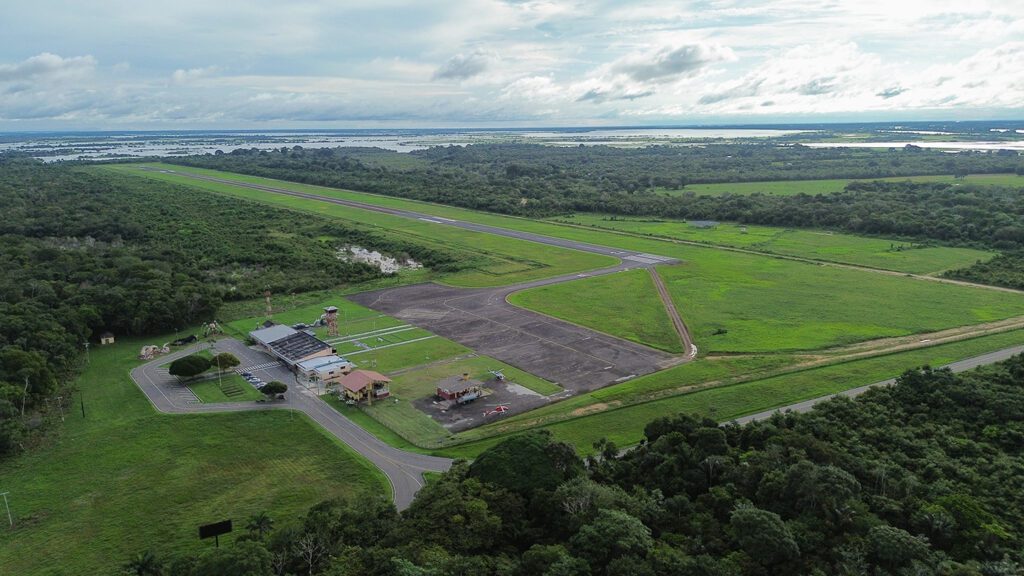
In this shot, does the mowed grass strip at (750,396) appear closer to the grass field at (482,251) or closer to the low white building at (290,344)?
the low white building at (290,344)

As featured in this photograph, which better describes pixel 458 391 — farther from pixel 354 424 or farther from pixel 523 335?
pixel 523 335

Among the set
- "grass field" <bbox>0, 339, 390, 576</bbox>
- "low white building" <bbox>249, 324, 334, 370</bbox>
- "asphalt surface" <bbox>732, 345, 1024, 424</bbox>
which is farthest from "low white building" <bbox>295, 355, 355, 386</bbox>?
"asphalt surface" <bbox>732, 345, 1024, 424</bbox>

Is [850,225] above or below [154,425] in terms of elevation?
above

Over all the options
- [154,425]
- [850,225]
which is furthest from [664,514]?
[850,225]

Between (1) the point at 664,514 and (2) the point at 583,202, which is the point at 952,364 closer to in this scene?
(1) the point at 664,514

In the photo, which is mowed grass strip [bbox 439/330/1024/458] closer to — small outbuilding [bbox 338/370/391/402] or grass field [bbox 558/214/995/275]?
small outbuilding [bbox 338/370/391/402]

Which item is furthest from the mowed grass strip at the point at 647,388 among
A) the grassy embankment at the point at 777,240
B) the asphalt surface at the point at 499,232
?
the grassy embankment at the point at 777,240
